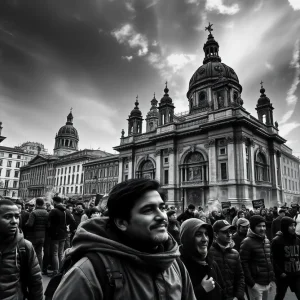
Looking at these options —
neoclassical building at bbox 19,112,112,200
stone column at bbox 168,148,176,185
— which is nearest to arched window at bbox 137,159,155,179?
stone column at bbox 168,148,176,185

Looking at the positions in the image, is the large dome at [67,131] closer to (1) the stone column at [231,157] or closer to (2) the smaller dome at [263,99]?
(2) the smaller dome at [263,99]

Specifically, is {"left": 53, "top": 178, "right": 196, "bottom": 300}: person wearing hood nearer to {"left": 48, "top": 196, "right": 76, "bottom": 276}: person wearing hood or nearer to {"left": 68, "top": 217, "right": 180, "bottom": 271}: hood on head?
{"left": 68, "top": 217, "right": 180, "bottom": 271}: hood on head

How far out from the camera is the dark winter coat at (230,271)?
3975mm

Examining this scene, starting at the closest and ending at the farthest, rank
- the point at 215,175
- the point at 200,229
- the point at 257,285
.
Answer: the point at 200,229 → the point at 257,285 → the point at 215,175

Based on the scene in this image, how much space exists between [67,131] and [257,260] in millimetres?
91798

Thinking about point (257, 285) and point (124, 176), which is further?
point (124, 176)

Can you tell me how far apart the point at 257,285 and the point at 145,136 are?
3871cm

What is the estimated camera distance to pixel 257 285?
4.64 m

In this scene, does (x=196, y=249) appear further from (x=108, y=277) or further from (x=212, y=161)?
(x=212, y=161)

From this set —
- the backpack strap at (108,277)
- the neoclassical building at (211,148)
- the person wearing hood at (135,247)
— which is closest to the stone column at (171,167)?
the neoclassical building at (211,148)

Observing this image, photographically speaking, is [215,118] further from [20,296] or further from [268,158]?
[20,296]

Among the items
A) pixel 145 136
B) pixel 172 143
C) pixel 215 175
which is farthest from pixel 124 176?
pixel 215 175

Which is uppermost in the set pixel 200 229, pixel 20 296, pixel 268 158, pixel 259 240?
pixel 268 158

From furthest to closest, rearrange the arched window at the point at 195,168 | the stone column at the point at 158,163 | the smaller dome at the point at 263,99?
the smaller dome at the point at 263,99 < the stone column at the point at 158,163 < the arched window at the point at 195,168
